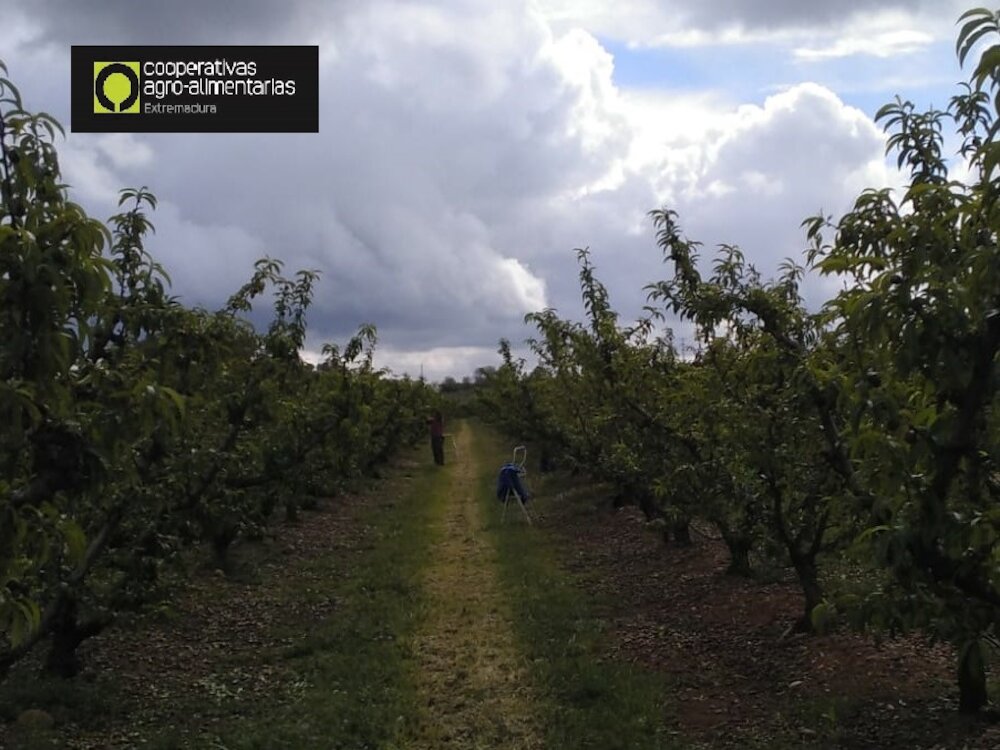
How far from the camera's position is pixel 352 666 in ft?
25.4

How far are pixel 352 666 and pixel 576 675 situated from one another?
1982 millimetres

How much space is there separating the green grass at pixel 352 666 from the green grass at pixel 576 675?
3.70 ft

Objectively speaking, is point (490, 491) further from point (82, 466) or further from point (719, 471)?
point (82, 466)

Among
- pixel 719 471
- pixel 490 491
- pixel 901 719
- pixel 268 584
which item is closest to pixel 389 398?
pixel 490 491

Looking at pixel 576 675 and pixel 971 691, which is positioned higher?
pixel 971 691

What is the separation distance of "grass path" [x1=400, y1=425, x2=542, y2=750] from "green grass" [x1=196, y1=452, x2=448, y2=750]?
172mm

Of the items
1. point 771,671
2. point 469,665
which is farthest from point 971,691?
point 469,665

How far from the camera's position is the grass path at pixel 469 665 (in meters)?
6.26

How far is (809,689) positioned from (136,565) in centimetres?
521

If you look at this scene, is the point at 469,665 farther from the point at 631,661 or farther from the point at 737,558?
the point at 737,558

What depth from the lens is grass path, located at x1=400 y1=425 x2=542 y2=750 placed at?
6.26m

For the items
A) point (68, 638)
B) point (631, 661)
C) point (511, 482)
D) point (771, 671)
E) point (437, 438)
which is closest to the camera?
point (68, 638)

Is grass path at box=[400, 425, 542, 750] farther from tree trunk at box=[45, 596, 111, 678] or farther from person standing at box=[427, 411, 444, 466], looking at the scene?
person standing at box=[427, 411, 444, 466]

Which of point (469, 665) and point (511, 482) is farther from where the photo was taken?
point (511, 482)
